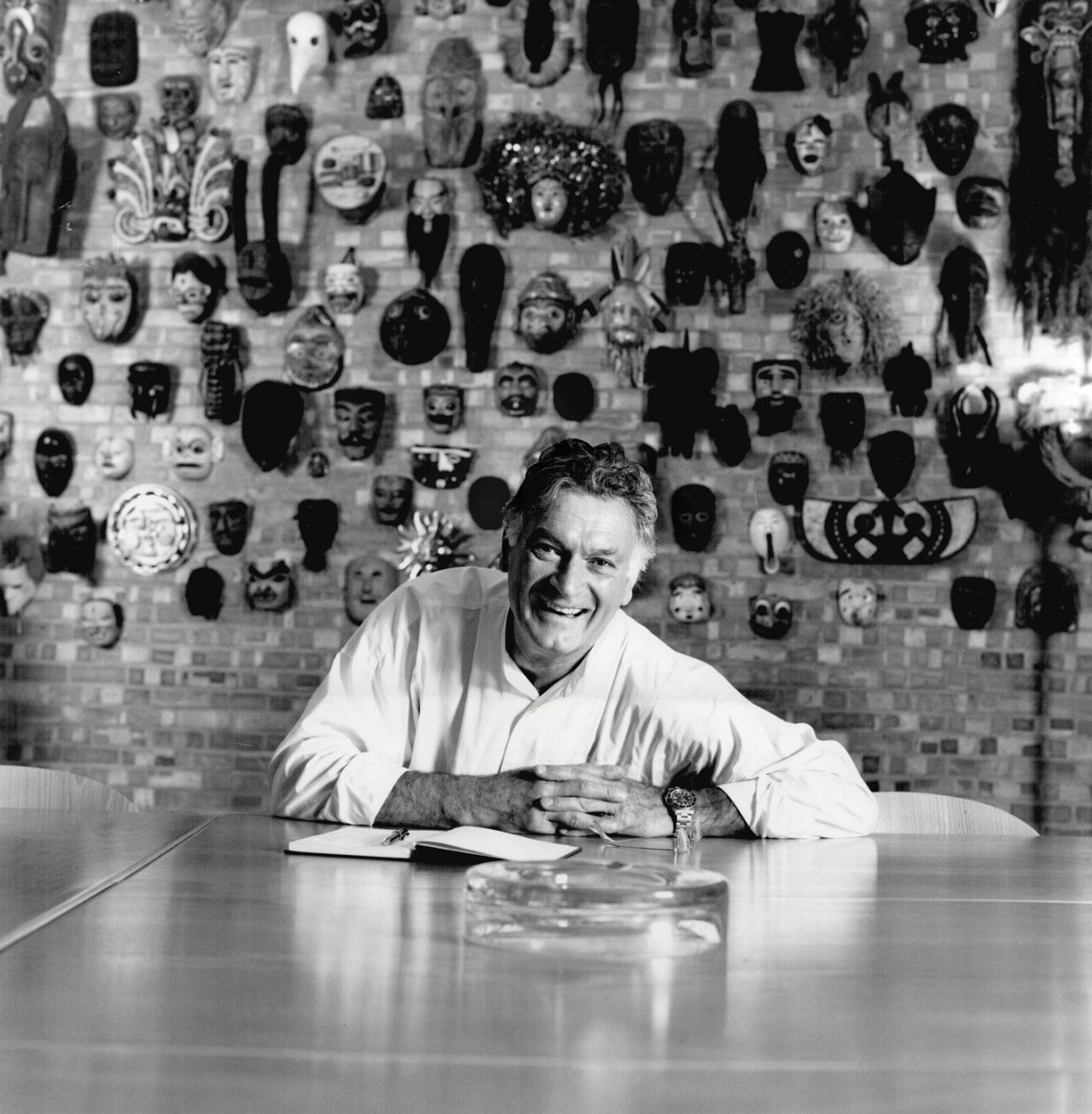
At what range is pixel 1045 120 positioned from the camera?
4.14 meters

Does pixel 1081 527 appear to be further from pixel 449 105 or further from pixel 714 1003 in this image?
pixel 714 1003

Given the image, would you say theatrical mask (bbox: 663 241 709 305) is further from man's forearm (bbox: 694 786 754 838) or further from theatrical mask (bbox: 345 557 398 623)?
man's forearm (bbox: 694 786 754 838)

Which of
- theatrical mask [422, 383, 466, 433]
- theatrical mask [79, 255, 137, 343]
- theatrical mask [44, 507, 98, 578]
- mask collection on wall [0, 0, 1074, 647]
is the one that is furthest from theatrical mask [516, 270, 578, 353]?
theatrical mask [44, 507, 98, 578]

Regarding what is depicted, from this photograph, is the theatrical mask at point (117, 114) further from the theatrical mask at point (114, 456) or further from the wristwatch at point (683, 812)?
the wristwatch at point (683, 812)

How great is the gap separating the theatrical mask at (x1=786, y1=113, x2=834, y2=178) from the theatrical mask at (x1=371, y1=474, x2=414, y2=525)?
1.50 m

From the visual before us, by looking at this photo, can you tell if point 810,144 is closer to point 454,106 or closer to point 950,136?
point 950,136

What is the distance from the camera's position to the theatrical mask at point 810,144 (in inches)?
163

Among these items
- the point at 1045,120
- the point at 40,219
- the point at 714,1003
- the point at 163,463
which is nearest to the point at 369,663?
the point at 714,1003

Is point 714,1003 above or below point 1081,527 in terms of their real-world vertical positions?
below

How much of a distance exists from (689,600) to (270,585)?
49.7 inches

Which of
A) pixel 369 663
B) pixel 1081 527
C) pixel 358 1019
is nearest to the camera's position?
pixel 358 1019

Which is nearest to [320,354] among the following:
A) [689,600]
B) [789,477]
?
[689,600]

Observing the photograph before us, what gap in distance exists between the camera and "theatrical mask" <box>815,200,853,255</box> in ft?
13.6

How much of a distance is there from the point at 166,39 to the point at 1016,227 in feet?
8.69
